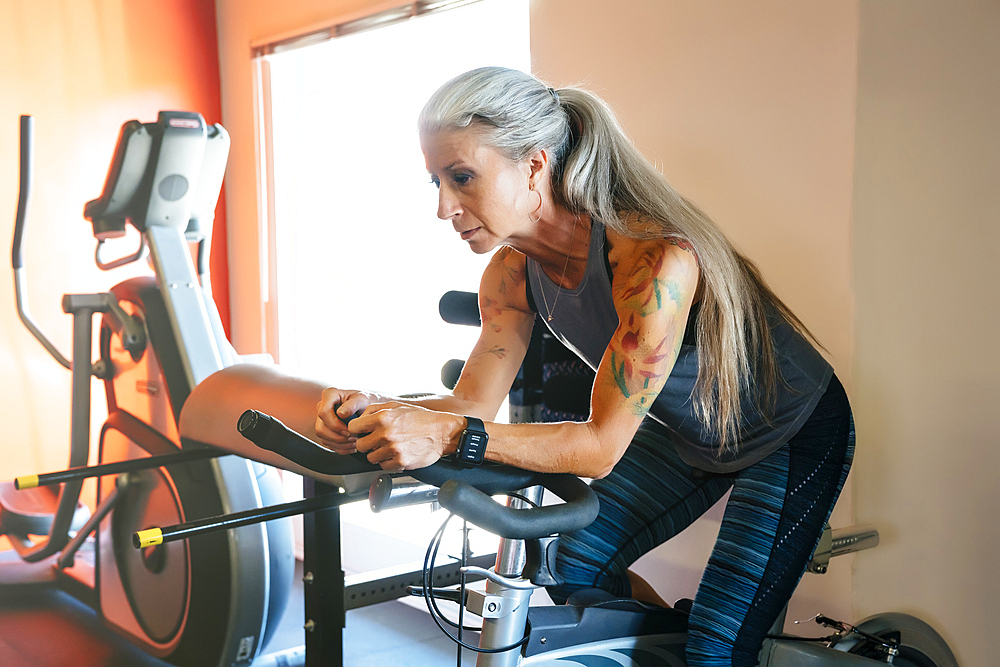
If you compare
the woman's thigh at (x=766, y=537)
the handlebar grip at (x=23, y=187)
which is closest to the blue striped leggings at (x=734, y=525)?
the woman's thigh at (x=766, y=537)

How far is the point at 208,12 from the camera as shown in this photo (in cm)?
368

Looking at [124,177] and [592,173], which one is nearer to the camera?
[592,173]

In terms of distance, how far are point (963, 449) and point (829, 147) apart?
2.20ft

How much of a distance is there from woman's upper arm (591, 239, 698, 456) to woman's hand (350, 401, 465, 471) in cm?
22

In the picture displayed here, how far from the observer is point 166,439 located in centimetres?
267

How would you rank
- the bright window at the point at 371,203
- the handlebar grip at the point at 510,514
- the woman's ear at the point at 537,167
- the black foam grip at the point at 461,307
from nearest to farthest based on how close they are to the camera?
the handlebar grip at the point at 510,514 < the woman's ear at the point at 537,167 < the black foam grip at the point at 461,307 < the bright window at the point at 371,203

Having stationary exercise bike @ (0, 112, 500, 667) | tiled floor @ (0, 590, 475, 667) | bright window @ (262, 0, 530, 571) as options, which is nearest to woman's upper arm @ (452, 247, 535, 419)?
stationary exercise bike @ (0, 112, 500, 667)

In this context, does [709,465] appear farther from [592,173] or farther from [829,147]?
[829,147]

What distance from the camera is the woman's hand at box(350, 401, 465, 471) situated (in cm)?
94

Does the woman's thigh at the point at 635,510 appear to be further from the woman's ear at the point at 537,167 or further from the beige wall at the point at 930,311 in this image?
the woman's ear at the point at 537,167

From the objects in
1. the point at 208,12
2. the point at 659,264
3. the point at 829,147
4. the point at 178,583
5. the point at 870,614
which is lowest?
the point at 178,583

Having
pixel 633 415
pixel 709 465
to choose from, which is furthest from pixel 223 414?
pixel 709 465

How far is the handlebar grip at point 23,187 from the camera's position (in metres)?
2.94

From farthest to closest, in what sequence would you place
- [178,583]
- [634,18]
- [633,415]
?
[178,583], [634,18], [633,415]
